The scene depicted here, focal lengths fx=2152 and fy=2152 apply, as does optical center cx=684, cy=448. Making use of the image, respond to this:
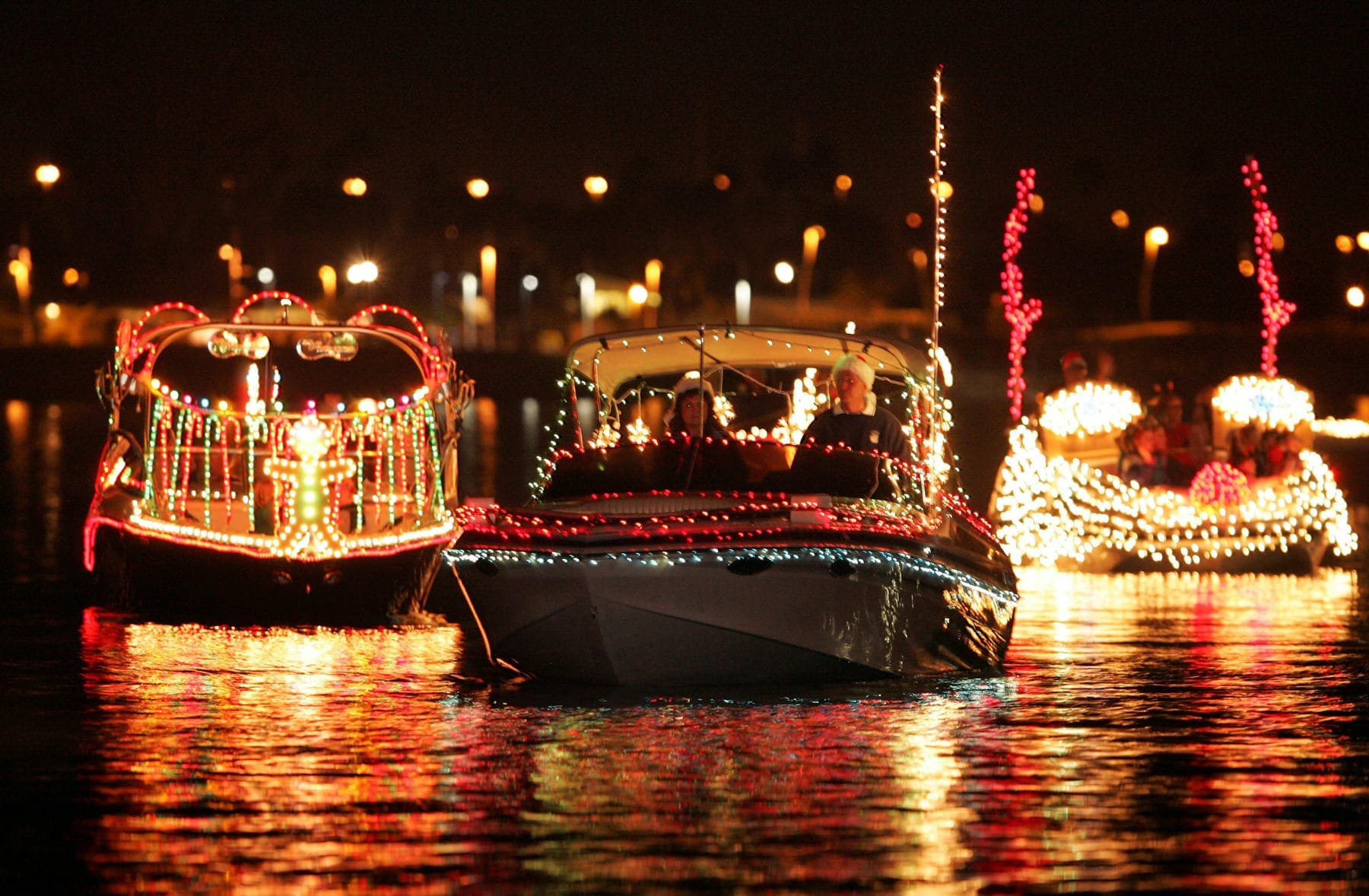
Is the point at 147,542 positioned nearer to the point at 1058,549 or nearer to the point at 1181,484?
the point at 1058,549

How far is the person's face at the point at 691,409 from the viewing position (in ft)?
44.9

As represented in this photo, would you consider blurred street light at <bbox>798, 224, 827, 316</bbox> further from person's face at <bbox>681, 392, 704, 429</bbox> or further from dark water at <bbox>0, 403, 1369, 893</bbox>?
dark water at <bbox>0, 403, 1369, 893</bbox>

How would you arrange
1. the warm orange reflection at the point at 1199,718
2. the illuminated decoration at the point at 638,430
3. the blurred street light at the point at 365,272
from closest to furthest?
the warm orange reflection at the point at 1199,718, the illuminated decoration at the point at 638,430, the blurred street light at the point at 365,272

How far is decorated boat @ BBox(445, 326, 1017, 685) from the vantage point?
1143 cm

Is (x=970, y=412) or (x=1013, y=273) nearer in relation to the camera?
(x=1013, y=273)

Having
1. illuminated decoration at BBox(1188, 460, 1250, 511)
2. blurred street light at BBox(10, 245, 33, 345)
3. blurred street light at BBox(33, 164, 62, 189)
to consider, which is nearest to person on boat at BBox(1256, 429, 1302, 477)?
illuminated decoration at BBox(1188, 460, 1250, 511)

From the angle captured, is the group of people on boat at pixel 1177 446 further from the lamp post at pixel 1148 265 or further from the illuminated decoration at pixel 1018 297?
the lamp post at pixel 1148 265

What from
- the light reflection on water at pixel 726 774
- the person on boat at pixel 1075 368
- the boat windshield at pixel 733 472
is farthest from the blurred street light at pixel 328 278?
the boat windshield at pixel 733 472

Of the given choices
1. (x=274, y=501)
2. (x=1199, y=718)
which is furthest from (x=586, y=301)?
(x=1199, y=718)

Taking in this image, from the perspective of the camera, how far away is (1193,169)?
359 ft

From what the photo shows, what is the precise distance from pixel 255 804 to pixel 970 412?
56746 millimetres

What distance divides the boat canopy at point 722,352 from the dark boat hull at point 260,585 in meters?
2.04

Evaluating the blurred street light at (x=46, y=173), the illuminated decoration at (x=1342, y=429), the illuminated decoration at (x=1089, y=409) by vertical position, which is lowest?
the illuminated decoration at (x=1089, y=409)

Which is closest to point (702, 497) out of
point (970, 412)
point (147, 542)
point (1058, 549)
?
point (147, 542)
